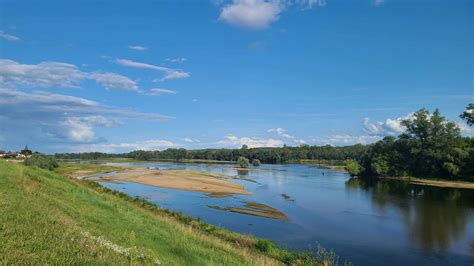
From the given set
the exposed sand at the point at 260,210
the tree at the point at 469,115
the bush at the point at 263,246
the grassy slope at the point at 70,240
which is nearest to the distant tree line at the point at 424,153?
the tree at the point at 469,115

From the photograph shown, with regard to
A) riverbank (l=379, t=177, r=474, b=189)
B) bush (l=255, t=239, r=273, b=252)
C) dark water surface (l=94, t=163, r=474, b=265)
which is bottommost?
dark water surface (l=94, t=163, r=474, b=265)

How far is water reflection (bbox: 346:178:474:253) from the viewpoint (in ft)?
96.3

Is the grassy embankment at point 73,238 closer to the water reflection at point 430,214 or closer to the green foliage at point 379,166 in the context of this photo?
the water reflection at point 430,214

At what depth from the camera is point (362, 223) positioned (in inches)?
1371

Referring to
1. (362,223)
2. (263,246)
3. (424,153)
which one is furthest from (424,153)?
(263,246)

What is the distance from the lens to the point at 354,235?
97.3 ft

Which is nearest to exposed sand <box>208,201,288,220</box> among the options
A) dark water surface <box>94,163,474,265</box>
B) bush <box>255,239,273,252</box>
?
dark water surface <box>94,163,474,265</box>

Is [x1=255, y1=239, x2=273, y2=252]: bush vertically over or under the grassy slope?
under

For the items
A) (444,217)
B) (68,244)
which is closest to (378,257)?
(444,217)

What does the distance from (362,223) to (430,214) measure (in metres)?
10.4

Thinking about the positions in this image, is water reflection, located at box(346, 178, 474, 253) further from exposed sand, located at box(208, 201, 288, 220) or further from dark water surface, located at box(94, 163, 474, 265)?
exposed sand, located at box(208, 201, 288, 220)

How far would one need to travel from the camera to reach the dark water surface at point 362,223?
25250mm

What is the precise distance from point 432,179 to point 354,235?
2583 inches

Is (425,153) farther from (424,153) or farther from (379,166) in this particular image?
(379,166)
